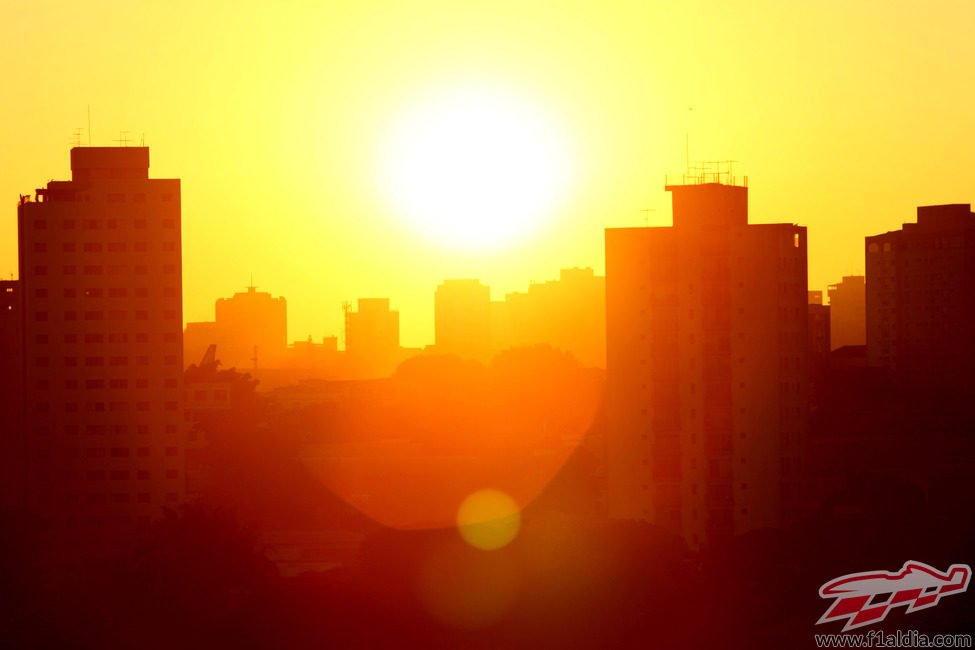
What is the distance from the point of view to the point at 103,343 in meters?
53.8

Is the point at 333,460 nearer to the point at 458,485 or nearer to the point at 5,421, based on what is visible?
the point at 458,485

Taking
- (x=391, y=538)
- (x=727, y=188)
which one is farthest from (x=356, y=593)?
(x=727, y=188)

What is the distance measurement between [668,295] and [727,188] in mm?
4700

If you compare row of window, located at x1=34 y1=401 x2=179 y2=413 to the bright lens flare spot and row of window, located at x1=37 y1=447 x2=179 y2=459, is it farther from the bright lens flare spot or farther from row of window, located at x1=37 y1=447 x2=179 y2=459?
the bright lens flare spot

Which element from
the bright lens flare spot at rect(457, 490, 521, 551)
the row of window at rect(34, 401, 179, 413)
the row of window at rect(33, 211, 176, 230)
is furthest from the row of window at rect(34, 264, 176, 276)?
the bright lens flare spot at rect(457, 490, 521, 551)

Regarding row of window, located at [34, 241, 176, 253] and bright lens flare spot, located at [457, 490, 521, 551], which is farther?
row of window, located at [34, 241, 176, 253]

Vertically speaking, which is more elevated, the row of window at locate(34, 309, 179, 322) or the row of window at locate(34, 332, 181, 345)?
the row of window at locate(34, 309, 179, 322)

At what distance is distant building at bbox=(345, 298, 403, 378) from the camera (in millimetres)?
166500

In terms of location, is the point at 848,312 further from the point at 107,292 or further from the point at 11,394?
the point at 107,292

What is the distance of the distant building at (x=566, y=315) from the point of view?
14038 cm

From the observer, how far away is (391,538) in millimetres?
42781

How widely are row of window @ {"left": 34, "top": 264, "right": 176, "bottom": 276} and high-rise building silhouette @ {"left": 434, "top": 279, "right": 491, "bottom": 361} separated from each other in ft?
300

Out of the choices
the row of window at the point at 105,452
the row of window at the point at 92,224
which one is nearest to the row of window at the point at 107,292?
the row of window at the point at 92,224

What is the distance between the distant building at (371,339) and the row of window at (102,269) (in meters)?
111
